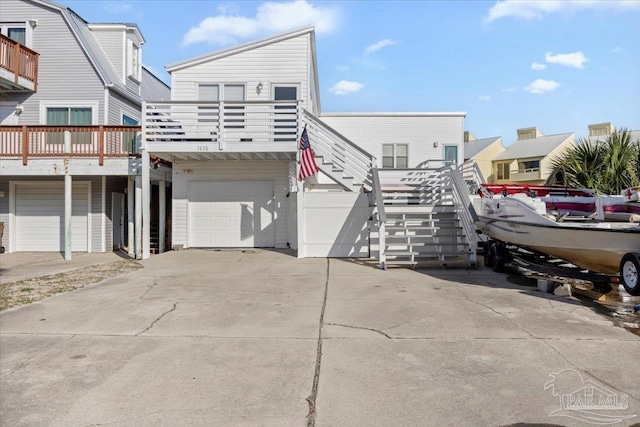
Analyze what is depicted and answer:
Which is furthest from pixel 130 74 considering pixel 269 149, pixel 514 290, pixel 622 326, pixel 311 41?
pixel 622 326

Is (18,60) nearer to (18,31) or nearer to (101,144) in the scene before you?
(18,31)

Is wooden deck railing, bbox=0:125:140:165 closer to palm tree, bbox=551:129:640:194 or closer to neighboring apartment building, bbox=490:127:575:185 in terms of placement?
palm tree, bbox=551:129:640:194

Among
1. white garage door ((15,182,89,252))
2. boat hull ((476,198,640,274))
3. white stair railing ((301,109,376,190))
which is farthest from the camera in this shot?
white garage door ((15,182,89,252))

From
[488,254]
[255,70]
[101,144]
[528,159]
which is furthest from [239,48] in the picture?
[528,159]

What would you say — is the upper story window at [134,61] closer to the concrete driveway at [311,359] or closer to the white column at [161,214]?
the white column at [161,214]

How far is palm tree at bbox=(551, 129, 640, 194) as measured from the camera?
13641mm

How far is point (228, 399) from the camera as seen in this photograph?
3549 millimetres

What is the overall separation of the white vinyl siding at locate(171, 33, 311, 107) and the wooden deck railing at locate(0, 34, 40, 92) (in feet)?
15.2

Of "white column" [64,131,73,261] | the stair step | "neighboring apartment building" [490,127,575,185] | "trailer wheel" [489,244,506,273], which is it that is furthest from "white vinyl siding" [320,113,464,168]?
"neighboring apartment building" [490,127,575,185]

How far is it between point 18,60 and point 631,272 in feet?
55.6

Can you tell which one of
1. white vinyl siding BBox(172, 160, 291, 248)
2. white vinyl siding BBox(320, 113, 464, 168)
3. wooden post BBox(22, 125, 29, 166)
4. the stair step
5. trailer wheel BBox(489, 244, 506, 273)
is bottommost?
trailer wheel BBox(489, 244, 506, 273)

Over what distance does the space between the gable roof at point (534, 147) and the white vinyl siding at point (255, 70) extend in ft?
106

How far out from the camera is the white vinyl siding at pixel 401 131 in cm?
1744

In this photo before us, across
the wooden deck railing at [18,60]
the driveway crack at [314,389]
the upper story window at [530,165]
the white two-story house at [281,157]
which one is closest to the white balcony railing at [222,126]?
the white two-story house at [281,157]
